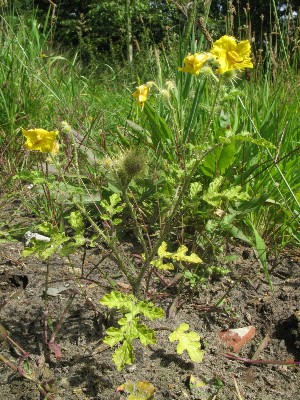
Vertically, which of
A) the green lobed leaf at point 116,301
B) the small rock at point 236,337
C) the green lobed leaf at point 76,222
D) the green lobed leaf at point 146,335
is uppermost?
the green lobed leaf at point 76,222

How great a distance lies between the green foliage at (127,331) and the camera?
107cm

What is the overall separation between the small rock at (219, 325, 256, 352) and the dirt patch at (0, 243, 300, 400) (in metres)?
0.02

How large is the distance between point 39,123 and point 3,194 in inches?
26.4

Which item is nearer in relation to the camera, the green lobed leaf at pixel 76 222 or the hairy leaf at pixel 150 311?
the hairy leaf at pixel 150 311

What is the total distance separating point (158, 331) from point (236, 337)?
23 centimetres

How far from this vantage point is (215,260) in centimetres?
171

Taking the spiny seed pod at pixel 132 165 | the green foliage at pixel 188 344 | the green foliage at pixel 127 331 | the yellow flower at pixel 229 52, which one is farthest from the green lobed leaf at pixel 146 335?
the yellow flower at pixel 229 52

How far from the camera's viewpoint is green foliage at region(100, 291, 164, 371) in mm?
1072

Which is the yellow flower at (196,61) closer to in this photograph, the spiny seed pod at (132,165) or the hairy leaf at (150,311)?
the spiny seed pod at (132,165)

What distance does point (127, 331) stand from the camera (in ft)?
3.62

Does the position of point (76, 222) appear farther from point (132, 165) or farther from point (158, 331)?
point (158, 331)

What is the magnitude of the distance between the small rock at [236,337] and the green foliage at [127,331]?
0.37 m

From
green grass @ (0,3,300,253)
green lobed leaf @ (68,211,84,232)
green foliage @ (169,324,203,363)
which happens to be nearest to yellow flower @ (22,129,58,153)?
green lobed leaf @ (68,211,84,232)

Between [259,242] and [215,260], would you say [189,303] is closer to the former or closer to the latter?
[215,260]
